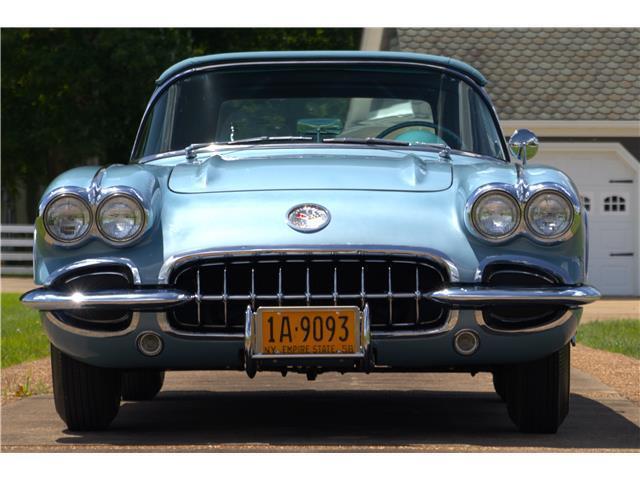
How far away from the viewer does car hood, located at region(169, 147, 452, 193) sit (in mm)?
5949

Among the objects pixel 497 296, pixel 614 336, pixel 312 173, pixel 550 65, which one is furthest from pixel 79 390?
pixel 550 65

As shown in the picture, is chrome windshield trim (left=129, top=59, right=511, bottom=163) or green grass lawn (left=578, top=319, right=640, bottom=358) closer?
chrome windshield trim (left=129, top=59, right=511, bottom=163)

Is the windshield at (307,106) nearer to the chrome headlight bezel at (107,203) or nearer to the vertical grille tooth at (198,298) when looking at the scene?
the chrome headlight bezel at (107,203)

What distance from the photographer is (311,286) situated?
5.60 meters

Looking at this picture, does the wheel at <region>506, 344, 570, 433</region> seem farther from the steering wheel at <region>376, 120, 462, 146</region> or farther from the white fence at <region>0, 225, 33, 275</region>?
the white fence at <region>0, 225, 33, 275</region>

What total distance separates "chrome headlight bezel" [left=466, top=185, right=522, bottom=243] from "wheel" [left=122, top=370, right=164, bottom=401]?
260 cm

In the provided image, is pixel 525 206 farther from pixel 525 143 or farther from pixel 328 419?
pixel 328 419

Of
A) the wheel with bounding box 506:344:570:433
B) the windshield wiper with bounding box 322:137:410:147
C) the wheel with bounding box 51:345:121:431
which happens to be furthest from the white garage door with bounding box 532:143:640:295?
the wheel with bounding box 51:345:121:431

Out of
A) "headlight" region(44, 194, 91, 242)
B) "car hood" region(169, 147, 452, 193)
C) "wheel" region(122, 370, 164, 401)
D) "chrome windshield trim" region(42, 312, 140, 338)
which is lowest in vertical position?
"wheel" region(122, 370, 164, 401)

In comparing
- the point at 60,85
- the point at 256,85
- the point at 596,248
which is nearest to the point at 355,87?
the point at 256,85

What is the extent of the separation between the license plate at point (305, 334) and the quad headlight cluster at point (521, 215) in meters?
0.71

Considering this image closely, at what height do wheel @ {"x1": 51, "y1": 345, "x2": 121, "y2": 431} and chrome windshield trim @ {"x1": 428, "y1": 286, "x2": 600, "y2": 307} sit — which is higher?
chrome windshield trim @ {"x1": 428, "y1": 286, "x2": 600, "y2": 307}

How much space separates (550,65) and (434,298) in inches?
753

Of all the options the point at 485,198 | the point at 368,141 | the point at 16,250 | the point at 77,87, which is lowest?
the point at 16,250
